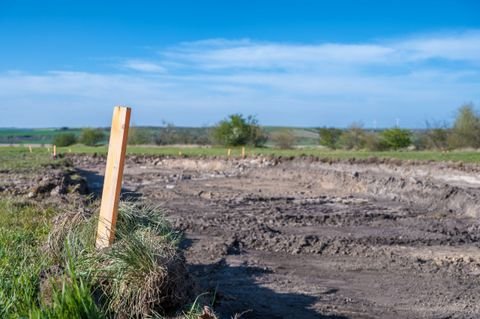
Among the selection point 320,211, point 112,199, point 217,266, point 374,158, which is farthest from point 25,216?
point 374,158

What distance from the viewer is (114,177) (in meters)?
6.62

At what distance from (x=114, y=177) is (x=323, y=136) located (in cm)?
5855

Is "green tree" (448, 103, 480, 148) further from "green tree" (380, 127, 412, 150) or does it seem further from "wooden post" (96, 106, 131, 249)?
"wooden post" (96, 106, 131, 249)

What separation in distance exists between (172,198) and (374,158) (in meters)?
17.6

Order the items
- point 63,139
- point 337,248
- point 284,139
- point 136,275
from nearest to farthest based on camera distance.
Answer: point 136,275 < point 337,248 < point 284,139 < point 63,139

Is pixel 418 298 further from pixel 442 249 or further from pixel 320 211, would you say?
pixel 320 211

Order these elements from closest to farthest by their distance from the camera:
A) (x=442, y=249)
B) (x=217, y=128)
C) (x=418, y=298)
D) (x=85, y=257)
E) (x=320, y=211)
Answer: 1. (x=85, y=257)
2. (x=418, y=298)
3. (x=442, y=249)
4. (x=320, y=211)
5. (x=217, y=128)

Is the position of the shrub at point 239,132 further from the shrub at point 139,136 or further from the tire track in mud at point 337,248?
the tire track in mud at point 337,248

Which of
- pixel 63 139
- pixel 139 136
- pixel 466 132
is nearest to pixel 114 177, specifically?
pixel 466 132

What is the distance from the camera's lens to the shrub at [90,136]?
7706 centimetres

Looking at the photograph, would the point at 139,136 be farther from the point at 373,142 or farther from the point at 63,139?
the point at 373,142

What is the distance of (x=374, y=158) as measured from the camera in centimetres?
3712

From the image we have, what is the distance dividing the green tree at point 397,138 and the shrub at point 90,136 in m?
37.1

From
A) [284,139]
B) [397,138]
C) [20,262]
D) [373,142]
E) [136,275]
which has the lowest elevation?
[20,262]
